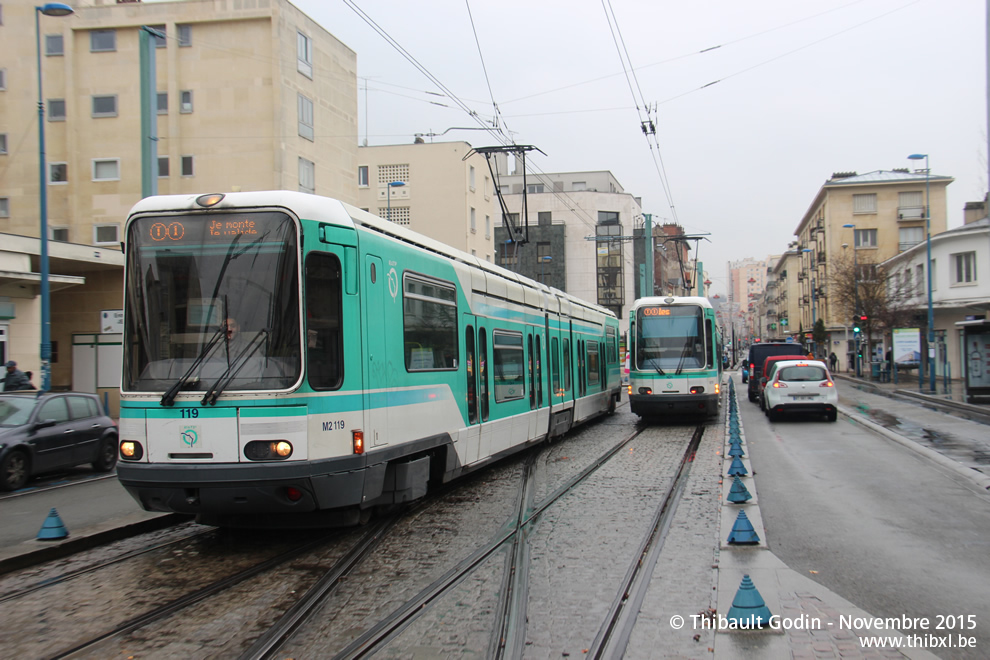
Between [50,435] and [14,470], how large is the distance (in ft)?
2.86

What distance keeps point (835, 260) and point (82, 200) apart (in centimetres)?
4612

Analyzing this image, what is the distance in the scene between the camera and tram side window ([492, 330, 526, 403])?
11.6 meters

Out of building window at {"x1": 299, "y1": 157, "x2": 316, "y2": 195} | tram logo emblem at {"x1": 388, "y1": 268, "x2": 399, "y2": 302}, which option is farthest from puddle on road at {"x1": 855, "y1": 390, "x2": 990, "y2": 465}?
building window at {"x1": 299, "y1": 157, "x2": 316, "y2": 195}

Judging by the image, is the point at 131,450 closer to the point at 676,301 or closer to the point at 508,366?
the point at 508,366

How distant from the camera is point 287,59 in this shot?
1211 inches

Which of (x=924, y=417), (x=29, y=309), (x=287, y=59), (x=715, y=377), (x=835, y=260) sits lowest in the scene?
(x=924, y=417)

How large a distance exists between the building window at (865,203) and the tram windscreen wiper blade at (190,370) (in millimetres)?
69064

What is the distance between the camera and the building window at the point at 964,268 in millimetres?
41906

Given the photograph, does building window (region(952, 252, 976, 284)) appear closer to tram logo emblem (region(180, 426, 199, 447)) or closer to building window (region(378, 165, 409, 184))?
building window (region(378, 165, 409, 184))

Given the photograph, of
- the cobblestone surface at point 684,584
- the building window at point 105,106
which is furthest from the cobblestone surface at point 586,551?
the building window at point 105,106

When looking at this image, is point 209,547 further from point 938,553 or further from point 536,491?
point 938,553

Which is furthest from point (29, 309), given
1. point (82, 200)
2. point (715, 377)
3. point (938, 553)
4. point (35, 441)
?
point (938, 553)

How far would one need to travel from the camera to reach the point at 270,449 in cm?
665

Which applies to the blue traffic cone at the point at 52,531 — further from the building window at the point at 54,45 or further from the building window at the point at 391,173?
the building window at the point at 391,173
